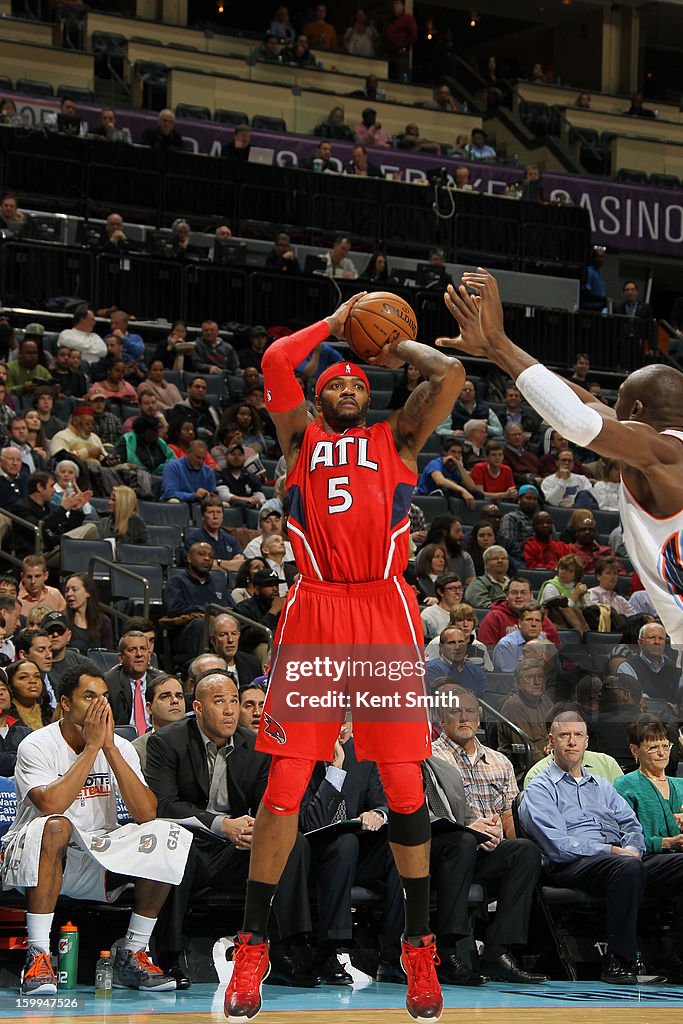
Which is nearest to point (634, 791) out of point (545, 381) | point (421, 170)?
point (545, 381)

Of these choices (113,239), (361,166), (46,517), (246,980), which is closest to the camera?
(246,980)

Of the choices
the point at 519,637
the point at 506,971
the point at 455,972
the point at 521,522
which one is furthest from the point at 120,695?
the point at 521,522

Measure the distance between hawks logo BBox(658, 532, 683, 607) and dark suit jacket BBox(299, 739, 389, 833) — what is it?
10.7 feet

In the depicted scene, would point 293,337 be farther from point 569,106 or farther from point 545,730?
point 569,106

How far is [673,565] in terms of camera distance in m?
4.88

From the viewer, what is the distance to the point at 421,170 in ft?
68.9

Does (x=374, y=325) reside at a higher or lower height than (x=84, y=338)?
lower

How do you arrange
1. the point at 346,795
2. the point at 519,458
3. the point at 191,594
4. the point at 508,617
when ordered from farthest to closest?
1. the point at 519,458
2. the point at 191,594
3. the point at 508,617
4. the point at 346,795

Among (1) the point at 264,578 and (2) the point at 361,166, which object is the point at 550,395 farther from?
(2) the point at 361,166

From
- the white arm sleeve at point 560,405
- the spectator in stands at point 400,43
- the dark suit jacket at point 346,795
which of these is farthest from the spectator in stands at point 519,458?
the spectator in stands at point 400,43

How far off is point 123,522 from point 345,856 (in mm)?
5152

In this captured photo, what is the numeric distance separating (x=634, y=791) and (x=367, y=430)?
3.85 meters

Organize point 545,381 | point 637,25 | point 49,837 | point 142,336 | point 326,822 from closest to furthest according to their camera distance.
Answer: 1. point 545,381
2. point 49,837
3. point 326,822
4. point 142,336
5. point 637,25

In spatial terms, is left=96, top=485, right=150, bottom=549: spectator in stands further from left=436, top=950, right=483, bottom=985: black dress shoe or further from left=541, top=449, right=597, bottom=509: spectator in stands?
left=436, top=950, right=483, bottom=985: black dress shoe
